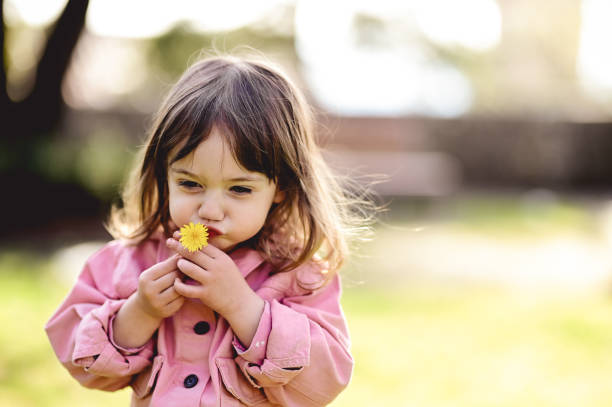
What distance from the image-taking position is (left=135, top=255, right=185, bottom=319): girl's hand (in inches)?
62.9

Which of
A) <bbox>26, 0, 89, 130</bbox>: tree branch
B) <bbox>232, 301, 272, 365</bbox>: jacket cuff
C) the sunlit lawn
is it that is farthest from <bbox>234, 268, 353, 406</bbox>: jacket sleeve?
<bbox>26, 0, 89, 130</bbox>: tree branch

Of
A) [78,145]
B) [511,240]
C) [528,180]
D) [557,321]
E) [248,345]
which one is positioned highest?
[248,345]

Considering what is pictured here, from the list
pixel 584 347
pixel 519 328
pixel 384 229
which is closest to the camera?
pixel 584 347

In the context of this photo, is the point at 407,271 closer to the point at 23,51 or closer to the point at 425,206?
the point at 425,206

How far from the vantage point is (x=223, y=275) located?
161 centimetres

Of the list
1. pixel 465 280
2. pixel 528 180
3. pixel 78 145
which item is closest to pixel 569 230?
pixel 465 280

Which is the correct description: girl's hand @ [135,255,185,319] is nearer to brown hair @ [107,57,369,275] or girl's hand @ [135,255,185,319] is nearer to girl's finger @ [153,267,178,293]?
girl's finger @ [153,267,178,293]

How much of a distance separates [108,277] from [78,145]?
256 inches

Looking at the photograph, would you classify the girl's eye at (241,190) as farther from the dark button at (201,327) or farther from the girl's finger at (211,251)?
the dark button at (201,327)

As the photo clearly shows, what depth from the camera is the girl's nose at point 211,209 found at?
1574mm

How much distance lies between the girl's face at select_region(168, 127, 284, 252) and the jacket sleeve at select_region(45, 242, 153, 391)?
1.10 ft

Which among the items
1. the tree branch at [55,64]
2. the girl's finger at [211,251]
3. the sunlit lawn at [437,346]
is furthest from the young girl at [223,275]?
the tree branch at [55,64]

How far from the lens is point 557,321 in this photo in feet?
16.0

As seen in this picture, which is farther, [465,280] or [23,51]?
[23,51]
